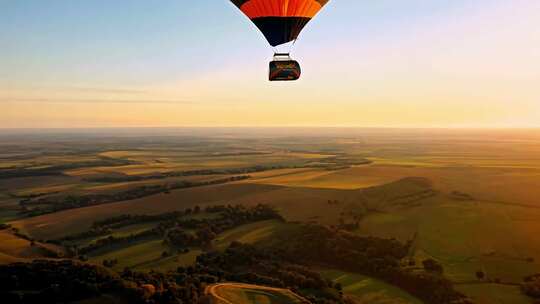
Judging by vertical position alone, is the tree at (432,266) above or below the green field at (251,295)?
below

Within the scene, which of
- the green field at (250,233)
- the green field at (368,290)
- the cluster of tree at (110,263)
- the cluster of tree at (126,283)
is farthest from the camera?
the green field at (250,233)

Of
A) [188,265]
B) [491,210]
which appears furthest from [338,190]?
[188,265]

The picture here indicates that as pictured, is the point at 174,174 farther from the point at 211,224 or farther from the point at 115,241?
the point at 115,241

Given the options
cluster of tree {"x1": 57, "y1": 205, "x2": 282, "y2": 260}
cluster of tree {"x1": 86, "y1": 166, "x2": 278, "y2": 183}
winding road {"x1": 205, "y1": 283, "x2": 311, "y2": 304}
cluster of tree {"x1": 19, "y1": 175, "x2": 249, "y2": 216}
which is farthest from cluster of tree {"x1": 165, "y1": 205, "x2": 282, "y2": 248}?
cluster of tree {"x1": 86, "y1": 166, "x2": 278, "y2": 183}

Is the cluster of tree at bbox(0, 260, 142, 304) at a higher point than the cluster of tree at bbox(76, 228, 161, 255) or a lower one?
higher

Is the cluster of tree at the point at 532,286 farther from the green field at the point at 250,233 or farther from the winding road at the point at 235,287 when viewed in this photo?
Answer: the green field at the point at 250,233

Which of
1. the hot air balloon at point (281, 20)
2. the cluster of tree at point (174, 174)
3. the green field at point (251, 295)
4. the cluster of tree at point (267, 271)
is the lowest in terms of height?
the cluster of tree at point (267, 271)

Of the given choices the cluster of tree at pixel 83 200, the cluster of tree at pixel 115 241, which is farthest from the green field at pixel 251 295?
the cluster of tree at pixel 83 200

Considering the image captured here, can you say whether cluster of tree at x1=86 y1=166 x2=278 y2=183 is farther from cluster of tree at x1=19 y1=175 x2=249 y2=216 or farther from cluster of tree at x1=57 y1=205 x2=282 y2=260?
cluster of tree at x1=57 y1=205 x2=282 y2=260
